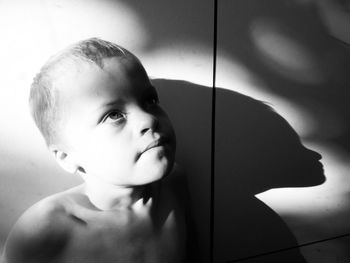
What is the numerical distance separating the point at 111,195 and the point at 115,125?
16cm

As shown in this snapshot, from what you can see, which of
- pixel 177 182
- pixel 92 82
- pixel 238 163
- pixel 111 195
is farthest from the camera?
pixel 238 163

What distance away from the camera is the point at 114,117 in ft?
1.91

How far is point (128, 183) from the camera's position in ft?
2.00

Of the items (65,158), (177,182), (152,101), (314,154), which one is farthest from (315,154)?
(65,158)

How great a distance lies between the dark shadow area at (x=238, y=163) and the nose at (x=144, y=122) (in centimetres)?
25

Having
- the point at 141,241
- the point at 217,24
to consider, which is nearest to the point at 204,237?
the point at 141,241

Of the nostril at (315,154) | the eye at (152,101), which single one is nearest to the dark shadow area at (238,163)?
the nostril at (315,154)

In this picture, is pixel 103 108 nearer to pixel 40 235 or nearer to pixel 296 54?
pixel 40 235

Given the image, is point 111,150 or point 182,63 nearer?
point 111,150

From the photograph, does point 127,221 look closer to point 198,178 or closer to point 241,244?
point 198,178

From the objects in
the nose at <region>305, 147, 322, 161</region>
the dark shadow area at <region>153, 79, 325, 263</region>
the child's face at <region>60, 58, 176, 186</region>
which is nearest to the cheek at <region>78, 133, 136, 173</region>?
the child's face at <region>60, 58, 176, 186</region>

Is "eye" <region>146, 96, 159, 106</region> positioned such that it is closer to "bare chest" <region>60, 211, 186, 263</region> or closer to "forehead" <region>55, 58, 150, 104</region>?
"forehead" <region>55, 58, 150, 104</region>

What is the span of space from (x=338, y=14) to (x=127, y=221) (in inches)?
31.7

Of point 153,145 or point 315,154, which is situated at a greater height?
point 153,145
